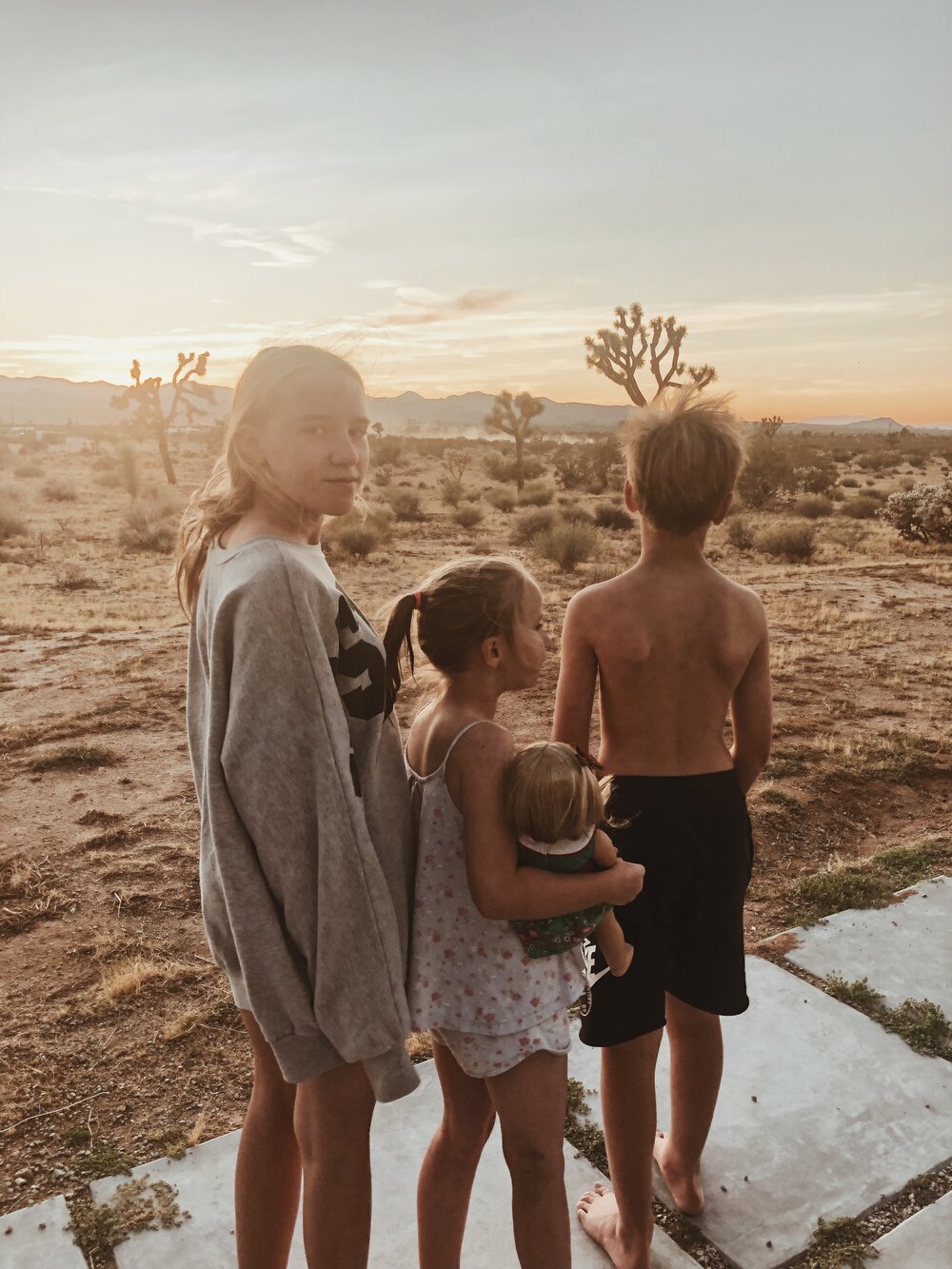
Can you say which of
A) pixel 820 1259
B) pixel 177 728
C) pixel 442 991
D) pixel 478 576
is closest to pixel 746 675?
pixel 478 576

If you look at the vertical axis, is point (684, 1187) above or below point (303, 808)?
below

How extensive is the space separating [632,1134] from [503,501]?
72.7 ft

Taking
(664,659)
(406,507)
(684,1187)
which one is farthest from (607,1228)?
(406,507)

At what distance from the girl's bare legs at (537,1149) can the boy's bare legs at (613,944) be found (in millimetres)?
210

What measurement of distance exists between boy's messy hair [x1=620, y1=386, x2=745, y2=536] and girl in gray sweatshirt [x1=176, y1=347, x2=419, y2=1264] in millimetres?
562

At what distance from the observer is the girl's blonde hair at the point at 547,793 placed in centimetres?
157

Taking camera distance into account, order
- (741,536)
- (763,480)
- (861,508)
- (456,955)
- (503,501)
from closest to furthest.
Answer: (456,955)
(741,536)
(861,508)
(503,501)
(763,480)

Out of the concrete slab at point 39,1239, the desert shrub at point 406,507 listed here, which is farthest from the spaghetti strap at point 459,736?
the desert shrub at point 406,507

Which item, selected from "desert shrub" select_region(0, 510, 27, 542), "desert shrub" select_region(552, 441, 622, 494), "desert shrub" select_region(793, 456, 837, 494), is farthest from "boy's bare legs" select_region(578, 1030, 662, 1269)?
"desert shrub" select_region(793, 456, 837, 494)

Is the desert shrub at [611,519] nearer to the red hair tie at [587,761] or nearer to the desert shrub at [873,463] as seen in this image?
the red hair tie at [587,761]

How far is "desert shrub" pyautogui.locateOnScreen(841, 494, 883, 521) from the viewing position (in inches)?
887

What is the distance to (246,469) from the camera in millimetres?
1633

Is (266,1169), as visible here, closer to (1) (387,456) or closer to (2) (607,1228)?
(2) (607,1228)

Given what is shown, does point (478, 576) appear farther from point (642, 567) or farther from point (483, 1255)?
point (483, 1255)
